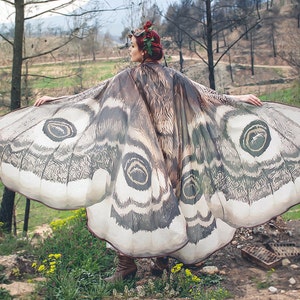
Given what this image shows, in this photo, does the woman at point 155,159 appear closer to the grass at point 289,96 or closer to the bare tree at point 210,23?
the bare tree at point 210,23

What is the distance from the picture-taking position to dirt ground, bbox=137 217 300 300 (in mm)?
4125

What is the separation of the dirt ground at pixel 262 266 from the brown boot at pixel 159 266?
0.10 m

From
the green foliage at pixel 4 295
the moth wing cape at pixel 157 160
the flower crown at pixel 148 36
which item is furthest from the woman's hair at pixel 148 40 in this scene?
the green foliage at pixel 4 295

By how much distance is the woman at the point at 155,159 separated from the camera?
3701 millimetres

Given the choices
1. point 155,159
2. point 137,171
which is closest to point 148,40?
point 155,159

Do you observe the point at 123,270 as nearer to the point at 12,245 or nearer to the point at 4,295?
the point at 4,295

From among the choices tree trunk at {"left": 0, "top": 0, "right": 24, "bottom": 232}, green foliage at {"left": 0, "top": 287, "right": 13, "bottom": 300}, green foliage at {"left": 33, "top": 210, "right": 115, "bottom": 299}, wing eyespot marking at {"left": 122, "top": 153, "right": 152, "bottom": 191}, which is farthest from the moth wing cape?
tree trunk at {"left": 0, "top": 0, "right": 24, "bottom": 232}

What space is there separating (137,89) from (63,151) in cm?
88

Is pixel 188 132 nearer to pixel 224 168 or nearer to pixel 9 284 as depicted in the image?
pixel 224 168

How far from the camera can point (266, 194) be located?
412 centimetres

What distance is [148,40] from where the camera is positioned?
13.5 ft

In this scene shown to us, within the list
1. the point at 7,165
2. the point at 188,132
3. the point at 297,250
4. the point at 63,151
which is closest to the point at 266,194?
the point at 188,132

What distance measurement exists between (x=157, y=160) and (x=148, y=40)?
1158 millimetres

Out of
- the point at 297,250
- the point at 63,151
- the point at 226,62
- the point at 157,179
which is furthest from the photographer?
the point at 226,62
